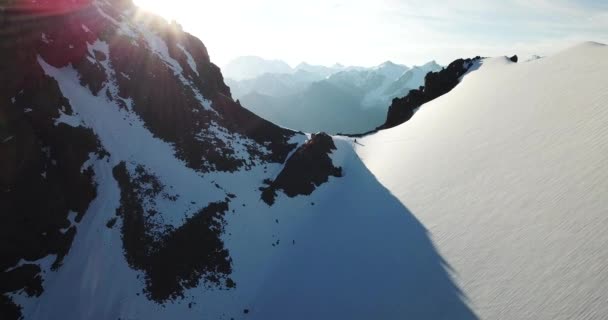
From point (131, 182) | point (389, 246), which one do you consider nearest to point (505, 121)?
point (389, 246)

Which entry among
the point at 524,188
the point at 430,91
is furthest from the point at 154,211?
the point at 430,91

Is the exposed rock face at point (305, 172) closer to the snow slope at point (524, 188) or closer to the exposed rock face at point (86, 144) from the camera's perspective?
the exposed rock face at point (86, 144)

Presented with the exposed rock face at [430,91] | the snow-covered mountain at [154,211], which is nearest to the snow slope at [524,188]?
the snow-covered mountain at [154,211]

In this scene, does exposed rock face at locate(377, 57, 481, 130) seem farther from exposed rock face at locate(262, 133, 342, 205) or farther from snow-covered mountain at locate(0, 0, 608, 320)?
exposed rock face at locate(262, 133, 342, 205)

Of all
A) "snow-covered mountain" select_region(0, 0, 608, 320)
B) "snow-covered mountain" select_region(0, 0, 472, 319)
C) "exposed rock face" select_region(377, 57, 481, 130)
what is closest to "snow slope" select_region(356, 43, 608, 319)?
"snow-covered mountain" select_region(0, 0, 608, 320)

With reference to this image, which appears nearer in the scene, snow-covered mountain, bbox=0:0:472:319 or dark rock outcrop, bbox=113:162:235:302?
snow-covered mountain, bbox=0:0:472:319

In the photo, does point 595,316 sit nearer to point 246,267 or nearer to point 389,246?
point 389,246
